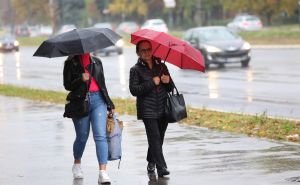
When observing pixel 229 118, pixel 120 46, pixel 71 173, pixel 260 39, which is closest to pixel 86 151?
pixel 71 173

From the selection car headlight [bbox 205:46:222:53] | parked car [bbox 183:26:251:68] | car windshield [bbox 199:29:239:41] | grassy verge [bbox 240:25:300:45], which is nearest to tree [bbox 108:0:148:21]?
grassy verge [bbox 240:25:300:45]

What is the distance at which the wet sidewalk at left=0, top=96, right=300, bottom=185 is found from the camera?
9.85 m

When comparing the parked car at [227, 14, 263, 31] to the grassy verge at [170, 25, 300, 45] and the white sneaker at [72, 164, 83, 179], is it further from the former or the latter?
the white sneaker at [72, 164, 83, 179]

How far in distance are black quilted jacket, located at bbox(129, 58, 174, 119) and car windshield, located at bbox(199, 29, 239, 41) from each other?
88.1 feet

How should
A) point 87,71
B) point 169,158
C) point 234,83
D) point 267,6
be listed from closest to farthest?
point 87,71, point 169,158, point 234,83, point 267,6

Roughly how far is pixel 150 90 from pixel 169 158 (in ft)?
6.08

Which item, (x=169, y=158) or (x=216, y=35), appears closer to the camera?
(x=169, y=158)

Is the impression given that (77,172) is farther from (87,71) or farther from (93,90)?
(87,71)

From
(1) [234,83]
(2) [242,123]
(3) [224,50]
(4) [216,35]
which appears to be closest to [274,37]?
(4) [216,35]

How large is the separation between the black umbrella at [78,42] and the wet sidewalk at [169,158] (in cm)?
142

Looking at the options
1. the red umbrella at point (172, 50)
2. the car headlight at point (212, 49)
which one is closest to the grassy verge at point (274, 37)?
the car headlight at point (212, 49)

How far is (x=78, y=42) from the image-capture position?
9695 millimetres

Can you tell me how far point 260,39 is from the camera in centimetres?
5719

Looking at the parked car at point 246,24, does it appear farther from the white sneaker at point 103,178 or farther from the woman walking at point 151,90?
the white sneaker at point 103,178
